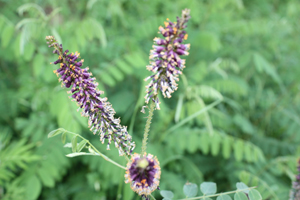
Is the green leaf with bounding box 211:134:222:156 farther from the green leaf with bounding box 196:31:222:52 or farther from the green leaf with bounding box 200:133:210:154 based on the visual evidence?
the green leaf with bounding box 196:31:222:52

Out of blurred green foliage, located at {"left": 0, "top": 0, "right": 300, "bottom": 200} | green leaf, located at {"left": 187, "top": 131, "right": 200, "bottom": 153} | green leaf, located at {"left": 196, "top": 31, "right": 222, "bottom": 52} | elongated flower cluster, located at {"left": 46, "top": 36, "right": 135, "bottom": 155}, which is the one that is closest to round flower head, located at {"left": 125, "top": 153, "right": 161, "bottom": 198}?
elongated flower cluster, located at {"left": 46, "top": 36, "right": 135, "bottom": 155}

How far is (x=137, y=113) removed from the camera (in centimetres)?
434

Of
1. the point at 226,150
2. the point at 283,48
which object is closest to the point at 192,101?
the point at 226,150

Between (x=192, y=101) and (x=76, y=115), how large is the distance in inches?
64.9

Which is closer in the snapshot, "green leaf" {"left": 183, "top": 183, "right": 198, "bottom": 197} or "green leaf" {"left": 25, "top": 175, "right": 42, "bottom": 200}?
"green leaf" {"left": 183, "top": 183, "right": 198, "bottom": 197}

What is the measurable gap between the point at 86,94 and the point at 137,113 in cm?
301

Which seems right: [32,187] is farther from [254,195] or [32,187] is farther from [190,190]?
[254,195]

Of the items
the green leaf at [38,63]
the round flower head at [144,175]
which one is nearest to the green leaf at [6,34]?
the green leaf at [38,63]

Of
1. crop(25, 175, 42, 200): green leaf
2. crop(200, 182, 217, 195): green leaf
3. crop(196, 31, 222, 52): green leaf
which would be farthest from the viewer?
crop(196, 31, 222, 52): green leaf

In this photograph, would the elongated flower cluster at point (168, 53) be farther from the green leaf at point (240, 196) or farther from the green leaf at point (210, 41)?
the green leaf at point (210, 41)

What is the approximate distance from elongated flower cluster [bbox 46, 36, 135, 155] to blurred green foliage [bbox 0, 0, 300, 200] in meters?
0.77

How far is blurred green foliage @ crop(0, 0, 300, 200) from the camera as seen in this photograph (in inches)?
118

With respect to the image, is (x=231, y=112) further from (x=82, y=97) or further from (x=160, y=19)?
(x=82, y=97)

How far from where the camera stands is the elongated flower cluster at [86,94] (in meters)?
1.32
